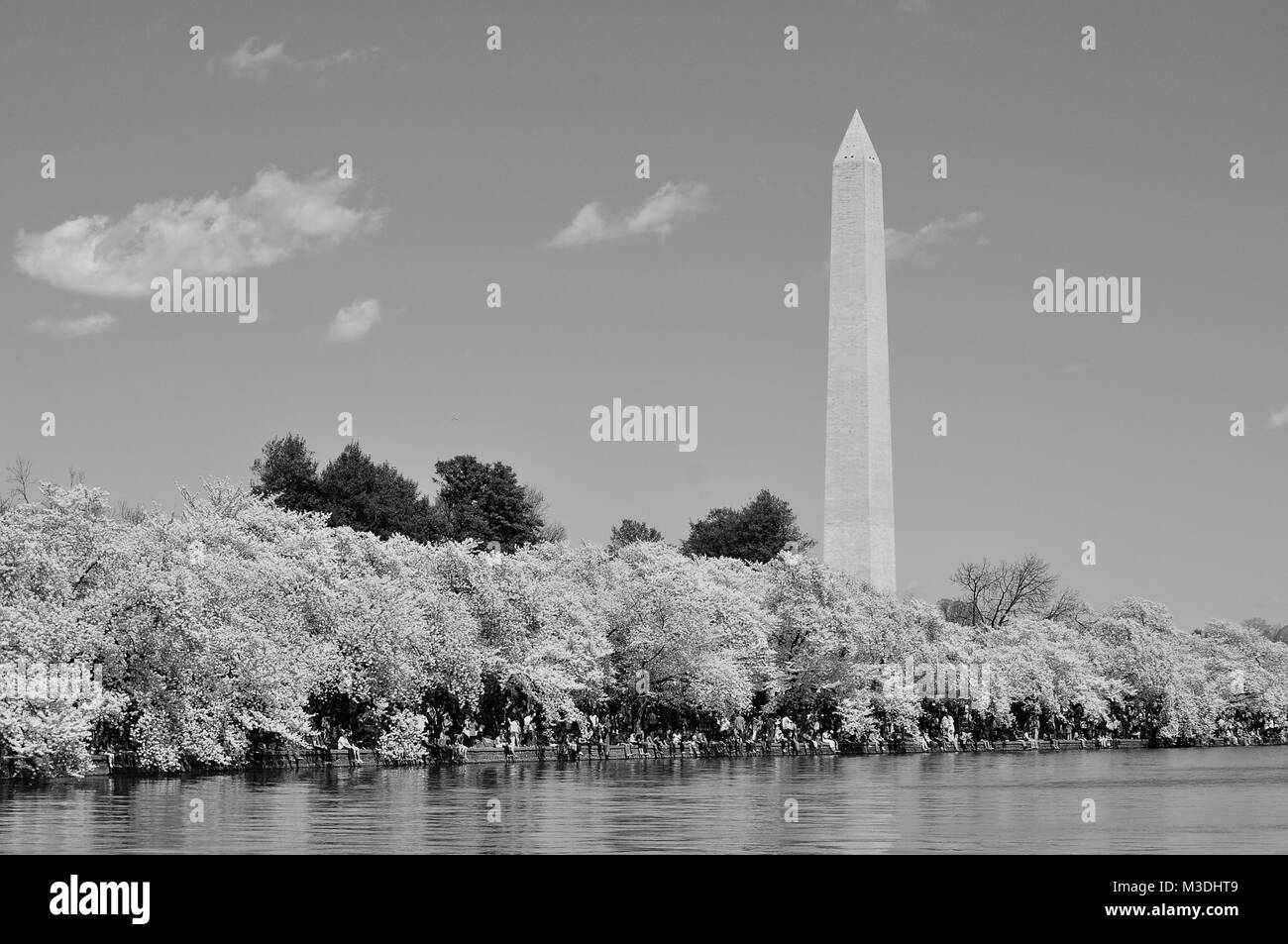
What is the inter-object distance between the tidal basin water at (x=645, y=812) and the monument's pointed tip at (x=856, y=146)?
33065 mm

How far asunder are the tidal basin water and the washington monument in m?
22.6

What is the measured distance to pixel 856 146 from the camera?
261 ft

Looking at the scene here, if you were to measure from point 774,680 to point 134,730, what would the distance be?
37.6 meters

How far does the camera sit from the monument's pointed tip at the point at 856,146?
79188mm

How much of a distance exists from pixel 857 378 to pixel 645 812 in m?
45.9
